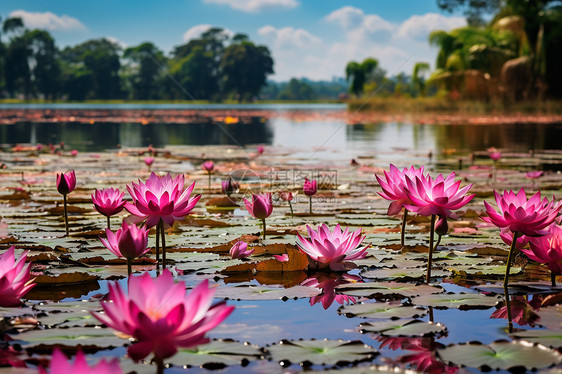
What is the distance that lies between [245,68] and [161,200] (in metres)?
69.9

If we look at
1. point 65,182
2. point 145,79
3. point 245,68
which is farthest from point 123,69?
point 65,182

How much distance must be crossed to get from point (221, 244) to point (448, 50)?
30441 millimetres

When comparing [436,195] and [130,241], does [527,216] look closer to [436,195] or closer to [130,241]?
[436,195]

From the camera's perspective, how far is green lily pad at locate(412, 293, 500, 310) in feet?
5.13

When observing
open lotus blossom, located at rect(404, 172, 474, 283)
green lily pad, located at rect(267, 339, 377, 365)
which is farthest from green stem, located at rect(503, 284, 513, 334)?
green lily pad, located at rect(267, 339, 377, 365)

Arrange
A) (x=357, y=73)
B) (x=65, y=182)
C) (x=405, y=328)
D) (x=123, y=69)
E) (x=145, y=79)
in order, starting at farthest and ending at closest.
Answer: (x=123, y=69) → (x=145, y=79) → (x=357, y=73) → (x=65, y=182) → (x=405, y=328)

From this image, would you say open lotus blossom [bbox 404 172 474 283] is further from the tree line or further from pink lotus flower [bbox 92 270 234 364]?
the tree line

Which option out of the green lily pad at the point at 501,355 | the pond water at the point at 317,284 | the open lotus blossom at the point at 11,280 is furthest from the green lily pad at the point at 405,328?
the open lotus blossom at the point at 11,280

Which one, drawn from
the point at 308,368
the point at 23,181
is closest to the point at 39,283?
the point at 308,368

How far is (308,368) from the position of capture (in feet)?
3.77

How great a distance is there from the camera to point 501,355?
3.94 feet

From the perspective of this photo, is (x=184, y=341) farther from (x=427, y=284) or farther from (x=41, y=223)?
(x=41, y=223)

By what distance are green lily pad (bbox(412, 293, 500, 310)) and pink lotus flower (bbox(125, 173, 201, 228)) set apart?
704mm

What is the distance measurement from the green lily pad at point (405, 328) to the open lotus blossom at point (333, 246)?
1.52 feet
